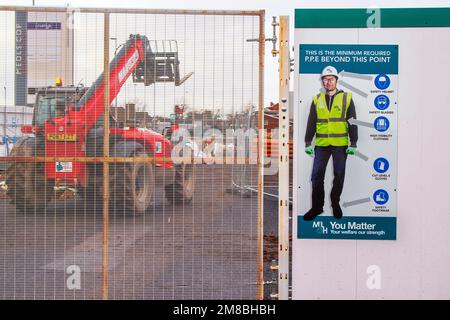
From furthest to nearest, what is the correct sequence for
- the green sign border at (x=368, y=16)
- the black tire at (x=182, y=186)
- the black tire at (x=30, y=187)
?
the black tire at (x=30, y=187), the black tire at (x=182, y=186), the green sign border at (x=368, y=16)

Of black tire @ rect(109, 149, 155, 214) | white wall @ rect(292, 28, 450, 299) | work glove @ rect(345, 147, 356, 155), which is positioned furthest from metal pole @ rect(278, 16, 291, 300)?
black tire @ rect(109, 149, 155, 214)

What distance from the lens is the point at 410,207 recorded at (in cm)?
604

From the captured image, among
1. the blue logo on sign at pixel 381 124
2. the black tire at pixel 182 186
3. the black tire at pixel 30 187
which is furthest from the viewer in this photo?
the black tire at pixel 30 187

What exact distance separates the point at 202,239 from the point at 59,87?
2.01 metres

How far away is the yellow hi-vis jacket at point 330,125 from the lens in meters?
6.00

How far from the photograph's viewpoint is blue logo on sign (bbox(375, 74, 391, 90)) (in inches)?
234

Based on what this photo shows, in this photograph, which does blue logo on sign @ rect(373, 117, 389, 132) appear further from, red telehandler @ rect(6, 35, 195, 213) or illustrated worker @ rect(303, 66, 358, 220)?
red telehandler @ rect(6, 35, 195, 213)

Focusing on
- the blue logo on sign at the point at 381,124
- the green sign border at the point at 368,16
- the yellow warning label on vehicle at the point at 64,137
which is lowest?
the yellow warning label on vehicle at the point at 64,137

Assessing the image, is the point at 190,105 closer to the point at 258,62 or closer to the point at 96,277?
the point at 258,62

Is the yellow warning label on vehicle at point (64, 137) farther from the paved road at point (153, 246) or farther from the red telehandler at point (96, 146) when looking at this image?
the paved road at point (153, 246)

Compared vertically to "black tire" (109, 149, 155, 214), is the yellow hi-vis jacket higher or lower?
higher

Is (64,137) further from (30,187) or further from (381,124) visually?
(381,124)

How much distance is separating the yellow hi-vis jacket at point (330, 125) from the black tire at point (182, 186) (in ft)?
4.09

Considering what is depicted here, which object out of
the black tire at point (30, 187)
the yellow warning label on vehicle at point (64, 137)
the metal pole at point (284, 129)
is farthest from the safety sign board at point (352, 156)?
the black tire at point (30, 187)
